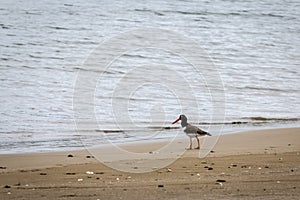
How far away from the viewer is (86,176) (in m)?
7.57

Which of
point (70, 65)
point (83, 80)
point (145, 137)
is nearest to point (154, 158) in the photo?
point (145, 137)

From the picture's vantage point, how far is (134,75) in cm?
1894

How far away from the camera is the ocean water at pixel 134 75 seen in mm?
12312

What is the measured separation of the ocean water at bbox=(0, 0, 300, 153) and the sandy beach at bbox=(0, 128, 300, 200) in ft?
4.62

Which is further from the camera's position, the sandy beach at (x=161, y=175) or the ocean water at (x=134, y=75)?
the ocean water at (x=134, y=75)

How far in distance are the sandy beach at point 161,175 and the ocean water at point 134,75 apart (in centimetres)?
141

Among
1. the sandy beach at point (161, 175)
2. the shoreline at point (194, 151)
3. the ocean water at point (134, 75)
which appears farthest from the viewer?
the ocean water at point (134, 75)

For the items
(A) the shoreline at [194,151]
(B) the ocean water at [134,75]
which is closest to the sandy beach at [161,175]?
(A) the shoreline at [194,151]

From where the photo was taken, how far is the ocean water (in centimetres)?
1231

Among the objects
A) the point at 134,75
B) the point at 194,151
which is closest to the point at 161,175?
the point at 194,151

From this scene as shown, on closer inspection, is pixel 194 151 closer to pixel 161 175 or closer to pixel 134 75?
pixel 161 175

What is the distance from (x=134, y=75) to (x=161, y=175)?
448 inches

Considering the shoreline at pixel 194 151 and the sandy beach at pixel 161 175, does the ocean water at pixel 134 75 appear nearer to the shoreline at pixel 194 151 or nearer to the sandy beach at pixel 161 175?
the shoreline at pixel 194 151

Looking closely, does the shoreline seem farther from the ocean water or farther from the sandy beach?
the ocean water
